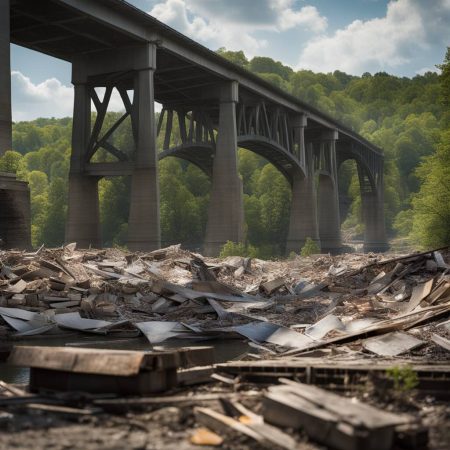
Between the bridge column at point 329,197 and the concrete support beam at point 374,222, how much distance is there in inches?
713

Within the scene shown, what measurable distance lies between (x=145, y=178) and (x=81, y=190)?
391 centimetres

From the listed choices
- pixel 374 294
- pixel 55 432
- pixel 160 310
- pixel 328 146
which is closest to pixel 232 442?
pixel 55 432

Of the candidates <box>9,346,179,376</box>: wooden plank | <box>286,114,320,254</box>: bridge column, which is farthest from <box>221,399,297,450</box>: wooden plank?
<box>286,114,320,254</box>: bridge column

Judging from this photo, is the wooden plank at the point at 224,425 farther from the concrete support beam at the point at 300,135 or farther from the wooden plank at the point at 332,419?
the concrete support beam at the point at 300,135

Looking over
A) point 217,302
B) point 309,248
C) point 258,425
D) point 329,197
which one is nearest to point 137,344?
point 217,302

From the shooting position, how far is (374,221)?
80062 mm

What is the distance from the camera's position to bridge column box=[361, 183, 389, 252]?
79000 mm

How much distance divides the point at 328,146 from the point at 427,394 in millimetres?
56800

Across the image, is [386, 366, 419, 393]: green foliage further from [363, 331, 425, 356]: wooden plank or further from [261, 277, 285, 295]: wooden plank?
[261, 277, 285, 295]: wooden plank

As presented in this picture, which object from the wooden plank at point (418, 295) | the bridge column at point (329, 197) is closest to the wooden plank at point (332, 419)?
the wooden plank at point (418, 295)

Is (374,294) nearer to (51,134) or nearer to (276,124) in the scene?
(276,124)

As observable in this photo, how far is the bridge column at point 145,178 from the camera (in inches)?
1175

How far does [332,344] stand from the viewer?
945 cm

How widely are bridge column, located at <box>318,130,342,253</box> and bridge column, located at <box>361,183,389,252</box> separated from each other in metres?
18.1
